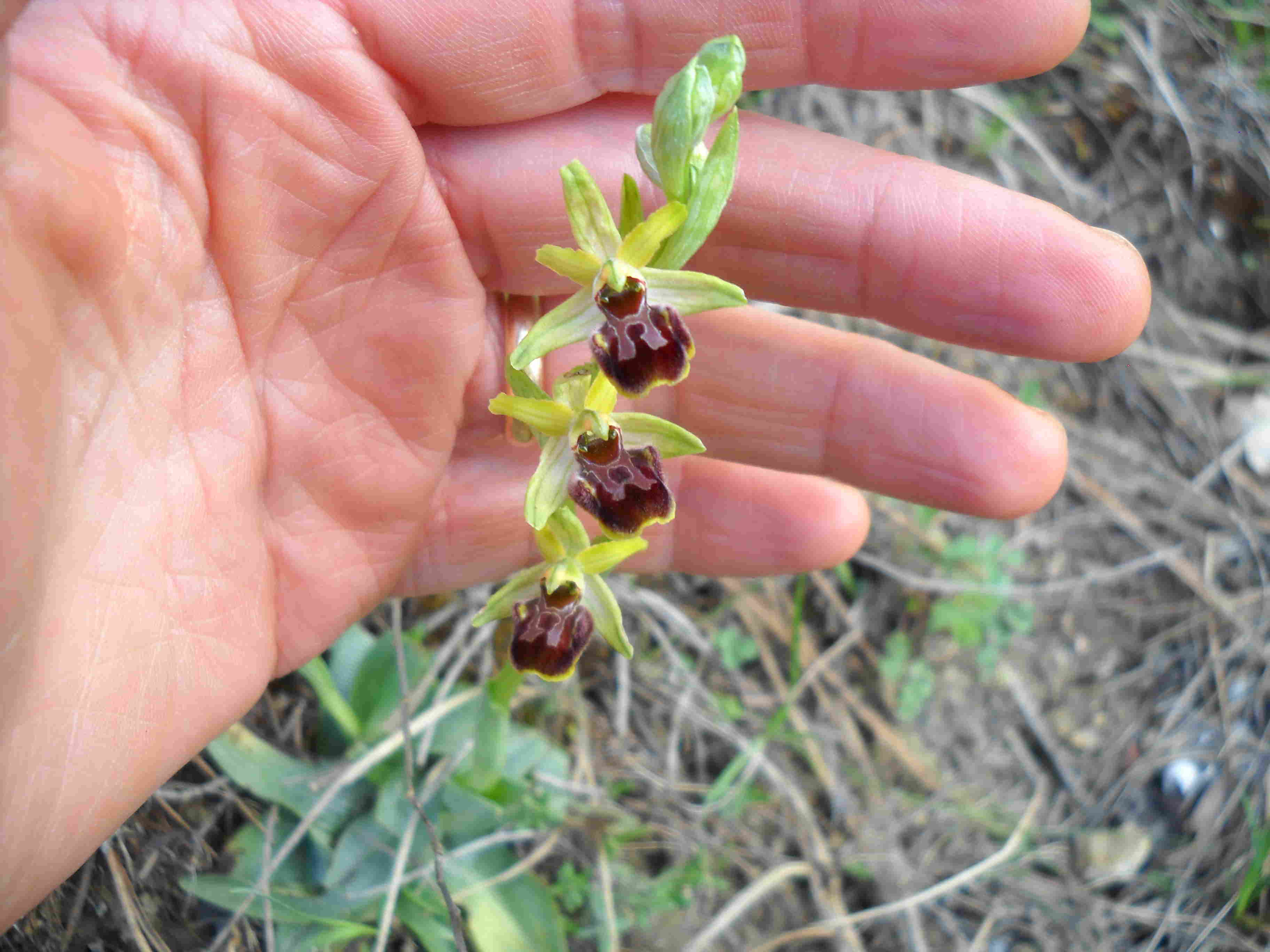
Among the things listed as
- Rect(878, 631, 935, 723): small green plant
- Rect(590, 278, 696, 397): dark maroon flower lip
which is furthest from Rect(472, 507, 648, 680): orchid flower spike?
Rect(878, 631, 935, 723): small green plant

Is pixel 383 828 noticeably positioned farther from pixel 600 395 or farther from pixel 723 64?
pixel 723 64

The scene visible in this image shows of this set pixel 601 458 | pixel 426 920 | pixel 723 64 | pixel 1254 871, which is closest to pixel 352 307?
pixel 601 458

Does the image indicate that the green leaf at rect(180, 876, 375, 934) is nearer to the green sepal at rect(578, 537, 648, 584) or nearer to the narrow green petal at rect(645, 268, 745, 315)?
the green sepal at rect(578, 537, 648, 584)

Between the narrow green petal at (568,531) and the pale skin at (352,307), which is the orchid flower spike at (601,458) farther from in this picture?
the pale skin at (352,307)

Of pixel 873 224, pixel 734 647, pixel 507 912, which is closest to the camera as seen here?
pixel 873 224

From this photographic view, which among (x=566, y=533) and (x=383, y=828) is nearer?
(x=566, y=533)

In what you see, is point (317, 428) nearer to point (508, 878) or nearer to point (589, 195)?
point (589, 195)

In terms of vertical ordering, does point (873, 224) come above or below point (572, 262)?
below
